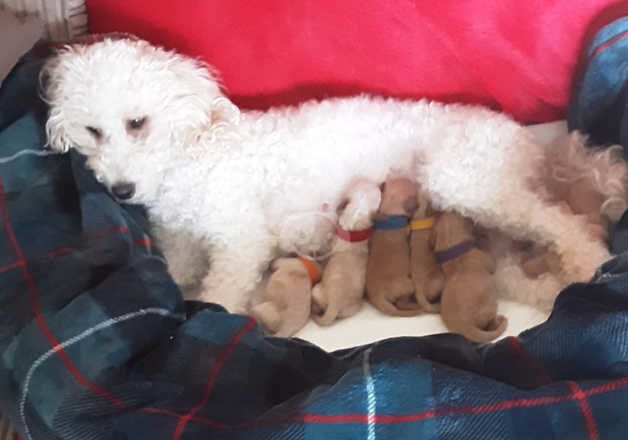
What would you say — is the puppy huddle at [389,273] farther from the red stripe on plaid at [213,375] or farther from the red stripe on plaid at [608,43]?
the red stripe on plaid at [608,43]

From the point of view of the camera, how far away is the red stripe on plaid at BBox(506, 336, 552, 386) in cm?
122

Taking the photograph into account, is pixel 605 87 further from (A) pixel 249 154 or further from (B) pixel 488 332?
(A) pixel 249 154

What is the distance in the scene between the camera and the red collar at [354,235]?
1.65 m

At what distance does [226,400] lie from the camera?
125cm

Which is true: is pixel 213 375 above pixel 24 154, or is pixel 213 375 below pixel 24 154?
below

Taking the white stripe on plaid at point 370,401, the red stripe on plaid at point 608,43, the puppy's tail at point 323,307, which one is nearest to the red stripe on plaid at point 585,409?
the white stripe on plaid at point 370,401

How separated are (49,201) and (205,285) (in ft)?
1.18

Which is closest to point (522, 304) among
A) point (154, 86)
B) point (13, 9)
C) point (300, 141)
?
point (300, 141)

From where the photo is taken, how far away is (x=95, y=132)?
1.57 metres

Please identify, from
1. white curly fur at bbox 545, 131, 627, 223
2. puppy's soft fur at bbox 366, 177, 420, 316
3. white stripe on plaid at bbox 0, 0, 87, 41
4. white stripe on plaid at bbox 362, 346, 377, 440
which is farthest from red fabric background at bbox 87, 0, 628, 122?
white stripe on plaid at bbox 362, 346, 377, 440

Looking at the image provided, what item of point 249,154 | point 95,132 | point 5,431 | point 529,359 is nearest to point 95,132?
point 95,132

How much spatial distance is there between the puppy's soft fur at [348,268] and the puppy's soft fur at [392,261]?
0.07 ft

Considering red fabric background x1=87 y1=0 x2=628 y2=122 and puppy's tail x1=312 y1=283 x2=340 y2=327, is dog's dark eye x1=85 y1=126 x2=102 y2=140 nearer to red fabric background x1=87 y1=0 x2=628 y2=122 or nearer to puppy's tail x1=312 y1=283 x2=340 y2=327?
red fabric background x1=87 y1=0 x2=628 y2=122

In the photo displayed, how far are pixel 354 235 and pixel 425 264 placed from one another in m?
0.17
